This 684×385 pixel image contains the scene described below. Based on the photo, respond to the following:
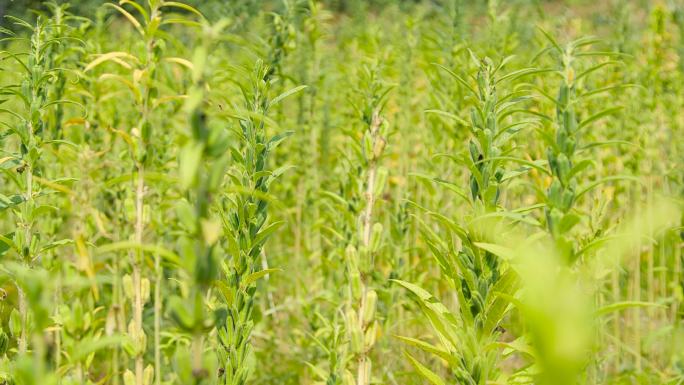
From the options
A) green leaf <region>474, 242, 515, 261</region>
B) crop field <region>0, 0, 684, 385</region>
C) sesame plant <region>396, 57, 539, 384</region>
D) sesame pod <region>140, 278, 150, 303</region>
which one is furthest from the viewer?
sesame pod <region>140, 278, 150, 303</region>

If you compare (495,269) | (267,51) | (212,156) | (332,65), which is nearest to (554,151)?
(495,269)

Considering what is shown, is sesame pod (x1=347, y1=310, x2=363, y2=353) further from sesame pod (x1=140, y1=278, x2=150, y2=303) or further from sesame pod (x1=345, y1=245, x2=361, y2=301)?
sesame pod (x1=140, y1=278, x2=150, y2=303)

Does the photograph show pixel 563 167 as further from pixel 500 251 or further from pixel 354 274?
pixel 354 274

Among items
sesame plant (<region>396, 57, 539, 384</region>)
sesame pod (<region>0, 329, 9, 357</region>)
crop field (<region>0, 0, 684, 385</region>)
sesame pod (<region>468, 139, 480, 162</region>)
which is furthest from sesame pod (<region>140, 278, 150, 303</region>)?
sesame pod (<region>468, 139, 480, 162</region>)

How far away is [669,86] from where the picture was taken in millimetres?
3545

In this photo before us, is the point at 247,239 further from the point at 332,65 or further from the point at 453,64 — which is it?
the point at 332,65

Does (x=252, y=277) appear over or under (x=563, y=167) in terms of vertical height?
under

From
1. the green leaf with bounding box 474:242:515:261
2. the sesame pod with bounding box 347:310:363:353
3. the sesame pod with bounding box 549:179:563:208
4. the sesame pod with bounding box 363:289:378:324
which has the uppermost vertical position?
the sesame pod with bounding box 549:179:563:208

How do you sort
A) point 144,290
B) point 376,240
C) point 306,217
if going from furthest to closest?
point 306,217
point 144,290
point 376,240

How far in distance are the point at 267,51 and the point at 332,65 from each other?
110 inches

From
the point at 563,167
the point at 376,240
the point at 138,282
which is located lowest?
the point at 138,282

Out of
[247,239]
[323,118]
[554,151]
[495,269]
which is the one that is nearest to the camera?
[554,151]

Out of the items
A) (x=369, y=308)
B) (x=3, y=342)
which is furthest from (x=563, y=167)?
(x=3, y=342)

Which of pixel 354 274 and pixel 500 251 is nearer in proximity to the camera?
pixel 500 251
